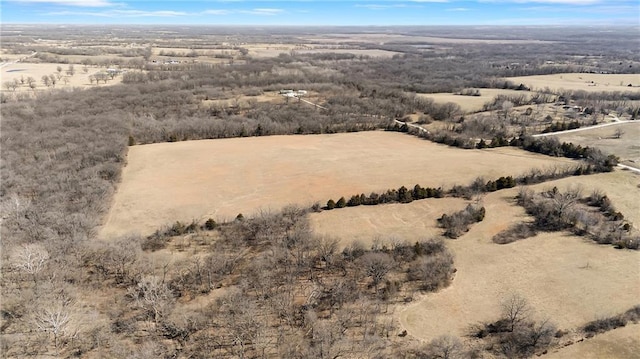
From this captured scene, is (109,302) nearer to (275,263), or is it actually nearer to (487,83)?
(275,263)

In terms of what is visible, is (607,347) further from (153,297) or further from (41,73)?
(41,73)

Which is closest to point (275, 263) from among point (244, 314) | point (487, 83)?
point (244, 314)

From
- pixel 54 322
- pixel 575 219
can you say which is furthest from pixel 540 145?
pixel 54 322

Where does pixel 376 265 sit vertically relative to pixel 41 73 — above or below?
below

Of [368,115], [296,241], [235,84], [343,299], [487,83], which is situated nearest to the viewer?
[343,299]

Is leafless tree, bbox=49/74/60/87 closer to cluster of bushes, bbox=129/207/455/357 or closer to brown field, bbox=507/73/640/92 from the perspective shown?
cluster of bushes, bbox=129/207/455/357

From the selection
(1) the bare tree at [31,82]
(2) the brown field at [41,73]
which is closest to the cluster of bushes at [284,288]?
(1) the bare tree at [31,82]


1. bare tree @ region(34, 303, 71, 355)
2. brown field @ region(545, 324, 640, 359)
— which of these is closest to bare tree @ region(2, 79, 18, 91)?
bare tree @ region(34, 303, 71, 355)
